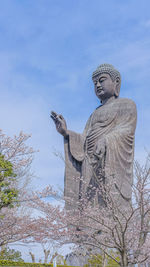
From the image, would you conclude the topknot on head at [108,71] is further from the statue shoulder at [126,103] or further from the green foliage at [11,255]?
the green foliage at [11,255]

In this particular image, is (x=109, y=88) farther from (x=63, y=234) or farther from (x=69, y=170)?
(x=63, y=234)

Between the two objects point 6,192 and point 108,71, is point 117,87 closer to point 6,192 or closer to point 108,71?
point 108,71

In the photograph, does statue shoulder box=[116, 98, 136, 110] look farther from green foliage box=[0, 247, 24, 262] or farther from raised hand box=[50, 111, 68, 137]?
green foliage box=[0, 247, 24, 262]

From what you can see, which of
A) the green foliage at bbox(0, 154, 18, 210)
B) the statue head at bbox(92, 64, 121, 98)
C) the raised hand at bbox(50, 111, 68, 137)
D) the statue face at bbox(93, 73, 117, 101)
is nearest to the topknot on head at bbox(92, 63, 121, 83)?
the statue head at bbox(92, 64, 121, 98)

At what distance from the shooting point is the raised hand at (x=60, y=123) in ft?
40.8

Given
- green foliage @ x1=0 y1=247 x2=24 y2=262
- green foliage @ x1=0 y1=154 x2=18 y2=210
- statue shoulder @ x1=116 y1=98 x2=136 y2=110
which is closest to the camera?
green foliage @ x1=0 y1=154 x2=18 y2=210

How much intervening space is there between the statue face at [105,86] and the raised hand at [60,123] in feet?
5.80

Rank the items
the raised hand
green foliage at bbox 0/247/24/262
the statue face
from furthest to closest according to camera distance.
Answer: the statue face
the raised hand
green foliage at bbox 0/247/24/262

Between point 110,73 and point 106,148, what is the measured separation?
9.76 feet

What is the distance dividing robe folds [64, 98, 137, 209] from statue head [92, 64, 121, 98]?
48 cm

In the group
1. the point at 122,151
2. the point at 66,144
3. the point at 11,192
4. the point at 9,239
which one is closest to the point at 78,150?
the point at 66,144

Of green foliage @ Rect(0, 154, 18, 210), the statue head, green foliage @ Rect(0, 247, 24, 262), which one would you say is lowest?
green foliage @ Rect(0, 247, 24, 262)

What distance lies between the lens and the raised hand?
40.8 ft

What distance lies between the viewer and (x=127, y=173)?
11.9 meters
